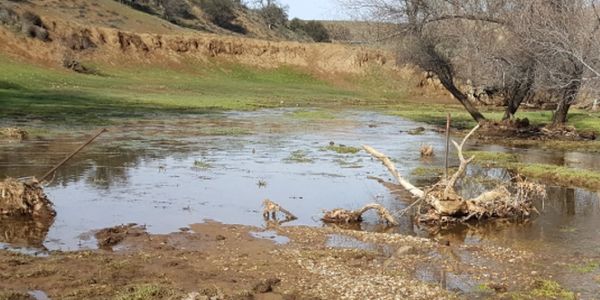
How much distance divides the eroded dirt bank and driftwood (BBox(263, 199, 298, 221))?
1.13 meters

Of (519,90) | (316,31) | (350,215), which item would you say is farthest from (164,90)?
(316,31)

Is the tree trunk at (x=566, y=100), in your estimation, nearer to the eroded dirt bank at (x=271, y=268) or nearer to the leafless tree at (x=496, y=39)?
the leafless tree at (x=496, y=39)

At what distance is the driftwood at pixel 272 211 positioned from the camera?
468 inches

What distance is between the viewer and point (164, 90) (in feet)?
167

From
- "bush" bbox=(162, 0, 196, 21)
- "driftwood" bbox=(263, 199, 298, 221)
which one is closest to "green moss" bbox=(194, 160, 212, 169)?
"driftwood" bbox=(263, 199, 298, 221)

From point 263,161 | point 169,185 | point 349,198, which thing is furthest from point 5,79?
point 349,198

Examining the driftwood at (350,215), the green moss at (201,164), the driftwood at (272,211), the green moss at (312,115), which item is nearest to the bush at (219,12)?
the green moss at (312,115)

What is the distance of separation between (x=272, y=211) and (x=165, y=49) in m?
57.6

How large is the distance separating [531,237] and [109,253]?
6.43m

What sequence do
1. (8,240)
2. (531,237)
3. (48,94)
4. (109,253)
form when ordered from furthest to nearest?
(48,94) < (531,237) < (8,240) < (109,253)

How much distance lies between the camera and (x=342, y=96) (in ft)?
200

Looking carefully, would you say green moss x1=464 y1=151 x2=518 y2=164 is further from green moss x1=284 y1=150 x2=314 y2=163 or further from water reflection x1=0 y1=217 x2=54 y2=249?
water reflection x1=0 y1=217 x2=54 y2=249

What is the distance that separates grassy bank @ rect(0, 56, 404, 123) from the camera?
34.2 m

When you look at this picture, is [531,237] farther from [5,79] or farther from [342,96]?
[342,96]
